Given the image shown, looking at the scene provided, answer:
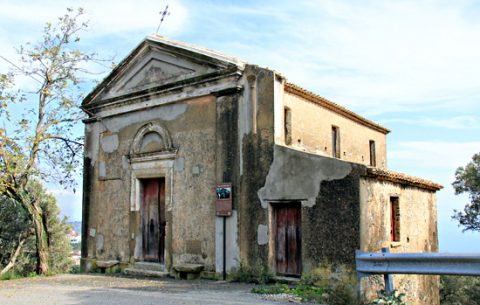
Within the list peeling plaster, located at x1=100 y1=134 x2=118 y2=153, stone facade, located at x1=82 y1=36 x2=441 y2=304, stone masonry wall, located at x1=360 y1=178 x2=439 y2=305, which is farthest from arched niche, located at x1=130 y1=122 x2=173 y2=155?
stone masonry wall, located at x1=360 y1=178 x2=439 y2=305

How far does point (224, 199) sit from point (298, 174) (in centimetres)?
208

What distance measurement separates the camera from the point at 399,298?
740 cm

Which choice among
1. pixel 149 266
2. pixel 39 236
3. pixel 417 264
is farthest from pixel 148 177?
pixel 417 264

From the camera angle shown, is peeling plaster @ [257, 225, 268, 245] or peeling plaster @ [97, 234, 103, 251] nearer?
peeling plaster @ [257, 225, 268, 245]

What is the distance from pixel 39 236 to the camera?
14539 millimetres

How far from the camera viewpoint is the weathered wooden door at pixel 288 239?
10.9 m

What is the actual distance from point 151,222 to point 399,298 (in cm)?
810

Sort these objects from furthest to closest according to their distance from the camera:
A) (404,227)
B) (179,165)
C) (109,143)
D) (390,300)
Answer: (109,143) < (179,165) < (404,227) < (390,300)

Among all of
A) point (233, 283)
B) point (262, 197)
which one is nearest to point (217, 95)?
point (262, 197)

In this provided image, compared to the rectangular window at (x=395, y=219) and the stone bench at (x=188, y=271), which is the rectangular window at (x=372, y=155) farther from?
the stone bench at (x=188, y=271)

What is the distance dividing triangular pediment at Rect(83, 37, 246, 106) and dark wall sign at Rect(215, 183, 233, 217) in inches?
118

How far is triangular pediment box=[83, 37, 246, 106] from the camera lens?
42.0ft

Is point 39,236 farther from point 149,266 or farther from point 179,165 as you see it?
point 179,165

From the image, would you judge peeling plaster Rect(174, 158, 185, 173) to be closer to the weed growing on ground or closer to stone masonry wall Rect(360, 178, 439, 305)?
the weed growing on ground
